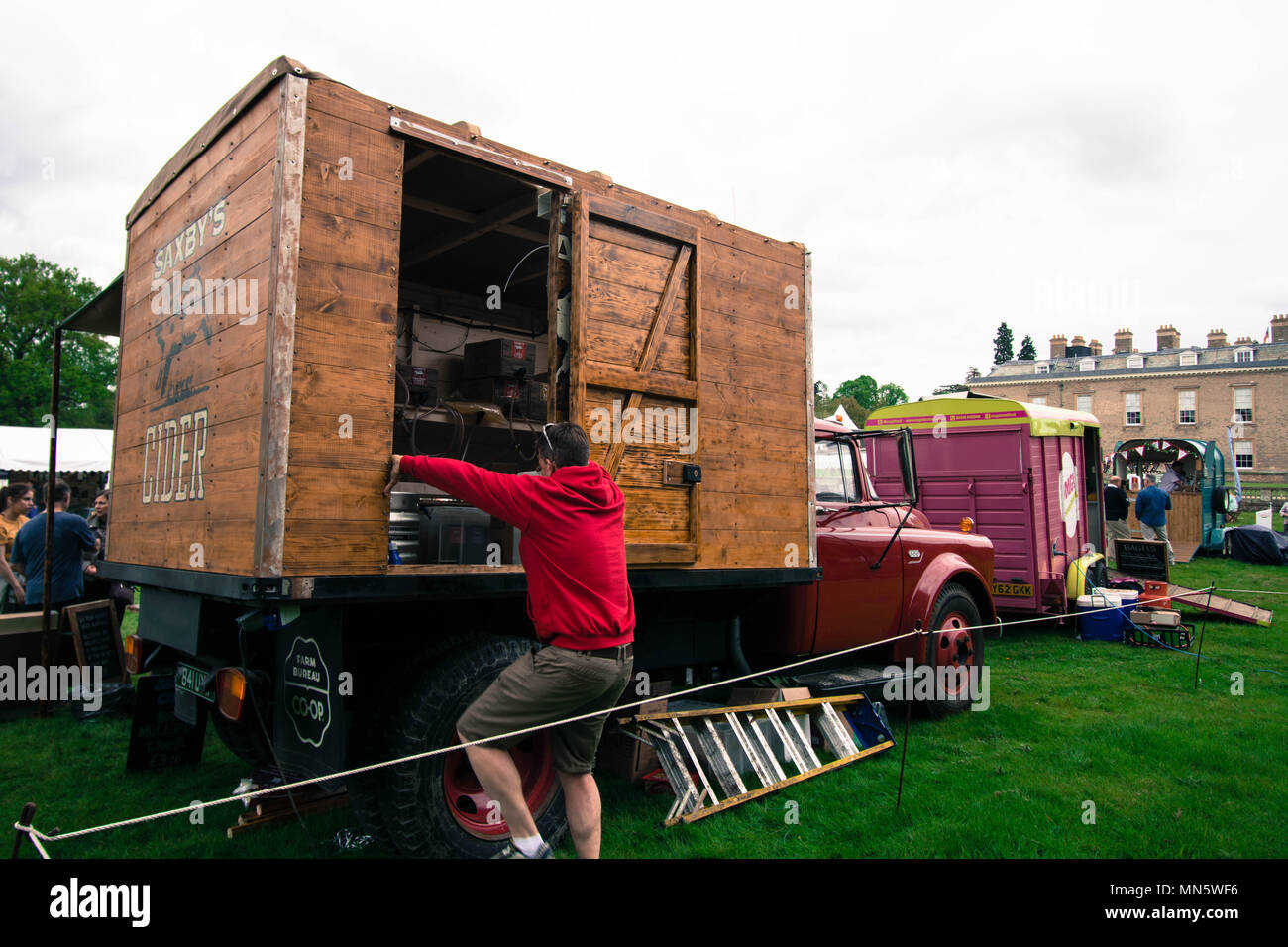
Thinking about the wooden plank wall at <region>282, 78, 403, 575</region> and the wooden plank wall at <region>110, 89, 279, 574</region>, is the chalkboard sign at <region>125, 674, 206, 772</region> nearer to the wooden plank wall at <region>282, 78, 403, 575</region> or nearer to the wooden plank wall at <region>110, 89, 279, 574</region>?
the wooden plank wall at <region>110, 89, 279, 574</region>

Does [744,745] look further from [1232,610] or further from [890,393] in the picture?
[890,393]

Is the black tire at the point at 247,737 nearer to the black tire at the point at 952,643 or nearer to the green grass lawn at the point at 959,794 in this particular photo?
the green grass lawn at the point at 959,794

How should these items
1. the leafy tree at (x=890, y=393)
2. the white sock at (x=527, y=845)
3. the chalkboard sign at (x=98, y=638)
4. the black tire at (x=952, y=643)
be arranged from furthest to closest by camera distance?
the leafy tree at (x=890, y=393)
the chalkboard sign at (x=98, y=638)
the black tire at (x=952, y=643)
the white sock at (x=527, y=845)

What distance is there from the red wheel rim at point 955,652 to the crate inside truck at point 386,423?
1.91 meters

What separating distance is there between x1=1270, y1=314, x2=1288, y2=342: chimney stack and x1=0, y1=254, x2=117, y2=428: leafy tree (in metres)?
67.7

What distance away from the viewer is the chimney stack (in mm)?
50969

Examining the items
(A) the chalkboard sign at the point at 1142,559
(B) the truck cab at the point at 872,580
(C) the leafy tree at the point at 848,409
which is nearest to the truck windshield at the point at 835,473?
(B) the truck cab at the point at 872,580

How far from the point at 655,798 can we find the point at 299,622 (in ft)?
7.18

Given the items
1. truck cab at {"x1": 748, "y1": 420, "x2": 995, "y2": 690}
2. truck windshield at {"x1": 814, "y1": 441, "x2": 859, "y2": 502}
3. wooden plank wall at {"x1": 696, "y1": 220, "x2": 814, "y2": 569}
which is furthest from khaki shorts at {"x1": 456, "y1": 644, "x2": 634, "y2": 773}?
truck windshield at {"x1": 814, "y1": 441, "x2": 859, "y2": 502}

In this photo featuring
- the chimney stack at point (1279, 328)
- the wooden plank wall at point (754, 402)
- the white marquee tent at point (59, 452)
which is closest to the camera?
the wooden plank wall at point (754, 402)

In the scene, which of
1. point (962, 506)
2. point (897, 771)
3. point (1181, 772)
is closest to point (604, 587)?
point (897, 771)

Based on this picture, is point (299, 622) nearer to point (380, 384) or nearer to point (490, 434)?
point (380, 384)

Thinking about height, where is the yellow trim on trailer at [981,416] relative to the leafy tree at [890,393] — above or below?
below

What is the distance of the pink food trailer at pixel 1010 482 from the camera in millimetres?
10125
